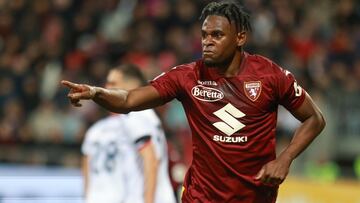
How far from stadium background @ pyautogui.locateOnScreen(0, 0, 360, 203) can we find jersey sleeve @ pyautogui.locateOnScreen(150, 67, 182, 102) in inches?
206

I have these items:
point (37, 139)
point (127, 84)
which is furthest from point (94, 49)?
point (127, 84)

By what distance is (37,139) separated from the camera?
12.2 m

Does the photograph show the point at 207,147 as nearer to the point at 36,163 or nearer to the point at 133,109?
the point at 133,109

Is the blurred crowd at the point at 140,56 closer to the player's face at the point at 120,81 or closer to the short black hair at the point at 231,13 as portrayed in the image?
the player's face at the point at 120,81

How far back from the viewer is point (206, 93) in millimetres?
5223

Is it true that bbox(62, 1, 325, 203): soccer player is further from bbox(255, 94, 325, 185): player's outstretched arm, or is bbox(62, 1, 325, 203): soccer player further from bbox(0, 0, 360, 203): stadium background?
bbox(0, 0, 360, 203): stadium background

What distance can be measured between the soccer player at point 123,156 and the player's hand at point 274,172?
6.36ft

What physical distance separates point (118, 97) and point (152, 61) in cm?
803

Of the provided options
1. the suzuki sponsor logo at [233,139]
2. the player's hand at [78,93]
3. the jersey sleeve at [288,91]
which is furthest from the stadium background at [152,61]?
the player's hand at [78,93]

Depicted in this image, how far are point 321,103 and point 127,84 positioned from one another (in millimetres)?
5799

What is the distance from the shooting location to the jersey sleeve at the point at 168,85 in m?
5.22

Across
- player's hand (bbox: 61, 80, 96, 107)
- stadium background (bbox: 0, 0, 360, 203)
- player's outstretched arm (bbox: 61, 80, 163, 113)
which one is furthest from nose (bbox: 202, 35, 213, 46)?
stadium background (bbox: 0, 0, 360, 203)

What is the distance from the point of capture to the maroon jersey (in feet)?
17.0

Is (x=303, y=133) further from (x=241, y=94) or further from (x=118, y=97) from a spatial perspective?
(x=118, y=97)
